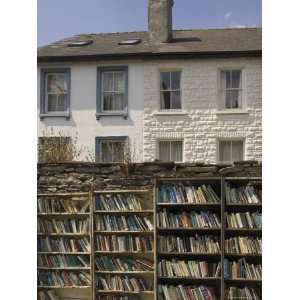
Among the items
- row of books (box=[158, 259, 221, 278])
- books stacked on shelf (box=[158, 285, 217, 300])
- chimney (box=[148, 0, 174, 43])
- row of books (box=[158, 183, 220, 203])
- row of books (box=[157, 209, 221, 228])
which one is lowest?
books stacked on shelf (box=[158, 285, 217, 300])

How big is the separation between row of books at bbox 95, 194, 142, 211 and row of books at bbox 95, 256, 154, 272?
32cm

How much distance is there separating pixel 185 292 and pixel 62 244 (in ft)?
2.74

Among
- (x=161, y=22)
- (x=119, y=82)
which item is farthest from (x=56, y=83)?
(x=161, y=22)

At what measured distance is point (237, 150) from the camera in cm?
326

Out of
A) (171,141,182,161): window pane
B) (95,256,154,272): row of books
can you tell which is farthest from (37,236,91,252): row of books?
(171,141,182,161): window pane

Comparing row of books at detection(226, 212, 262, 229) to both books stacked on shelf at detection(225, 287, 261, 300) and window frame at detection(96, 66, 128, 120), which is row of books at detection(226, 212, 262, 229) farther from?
window frame at detection(96, 66, 128, 120)

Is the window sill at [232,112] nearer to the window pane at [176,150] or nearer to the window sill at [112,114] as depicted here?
the window pane at [176,150]

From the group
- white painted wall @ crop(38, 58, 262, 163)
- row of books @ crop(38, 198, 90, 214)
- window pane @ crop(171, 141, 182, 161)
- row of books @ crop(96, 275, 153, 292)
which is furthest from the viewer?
row of books @ crop(38, 198, 90, 214)

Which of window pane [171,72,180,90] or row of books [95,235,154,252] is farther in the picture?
row of books [95,235,154,252]

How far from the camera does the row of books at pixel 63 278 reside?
357 centimetres

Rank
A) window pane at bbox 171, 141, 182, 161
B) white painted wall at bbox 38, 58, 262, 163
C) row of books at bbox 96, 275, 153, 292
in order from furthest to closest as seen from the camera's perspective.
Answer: row of books at bbox 96, 275, 153, 292 → window pane at bbox 171, 141, 182, 161 → white painted wall at bbox 38, 58, 262, 163

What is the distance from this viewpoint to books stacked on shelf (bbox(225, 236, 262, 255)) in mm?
3289
